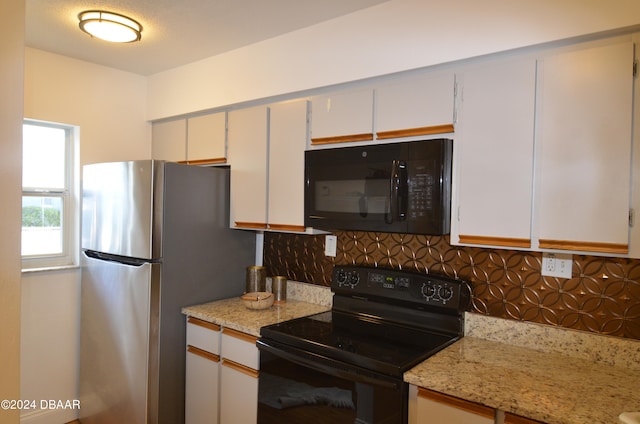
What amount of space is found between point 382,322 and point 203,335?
1052mm

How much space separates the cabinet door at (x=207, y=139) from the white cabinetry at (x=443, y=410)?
1.95 m

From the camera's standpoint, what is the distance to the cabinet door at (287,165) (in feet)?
7.95

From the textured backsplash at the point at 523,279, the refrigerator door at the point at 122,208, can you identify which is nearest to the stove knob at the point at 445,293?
the textured backsplash at the point at 523,279

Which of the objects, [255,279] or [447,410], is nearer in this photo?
[447,410]

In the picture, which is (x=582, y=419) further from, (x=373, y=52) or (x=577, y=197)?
(x=373, y=52)

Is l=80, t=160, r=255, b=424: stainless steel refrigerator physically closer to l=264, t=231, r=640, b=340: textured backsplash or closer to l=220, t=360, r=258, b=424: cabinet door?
l=220, t=360, r=258, b=424: cabinet door

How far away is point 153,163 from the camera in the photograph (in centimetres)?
244

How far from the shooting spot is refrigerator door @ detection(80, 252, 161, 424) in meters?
2.44

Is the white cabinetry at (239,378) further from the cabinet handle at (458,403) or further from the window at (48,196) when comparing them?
the window at (48,196)

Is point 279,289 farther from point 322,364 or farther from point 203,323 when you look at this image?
point 322,364

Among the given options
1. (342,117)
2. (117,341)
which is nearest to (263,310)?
(117,341)

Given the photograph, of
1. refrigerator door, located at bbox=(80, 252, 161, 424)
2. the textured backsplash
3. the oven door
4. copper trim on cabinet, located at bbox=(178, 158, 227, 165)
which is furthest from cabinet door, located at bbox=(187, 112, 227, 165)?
the oven door

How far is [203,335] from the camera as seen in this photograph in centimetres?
244

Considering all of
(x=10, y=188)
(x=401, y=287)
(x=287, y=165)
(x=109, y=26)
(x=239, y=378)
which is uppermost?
(x=109, y=26)
